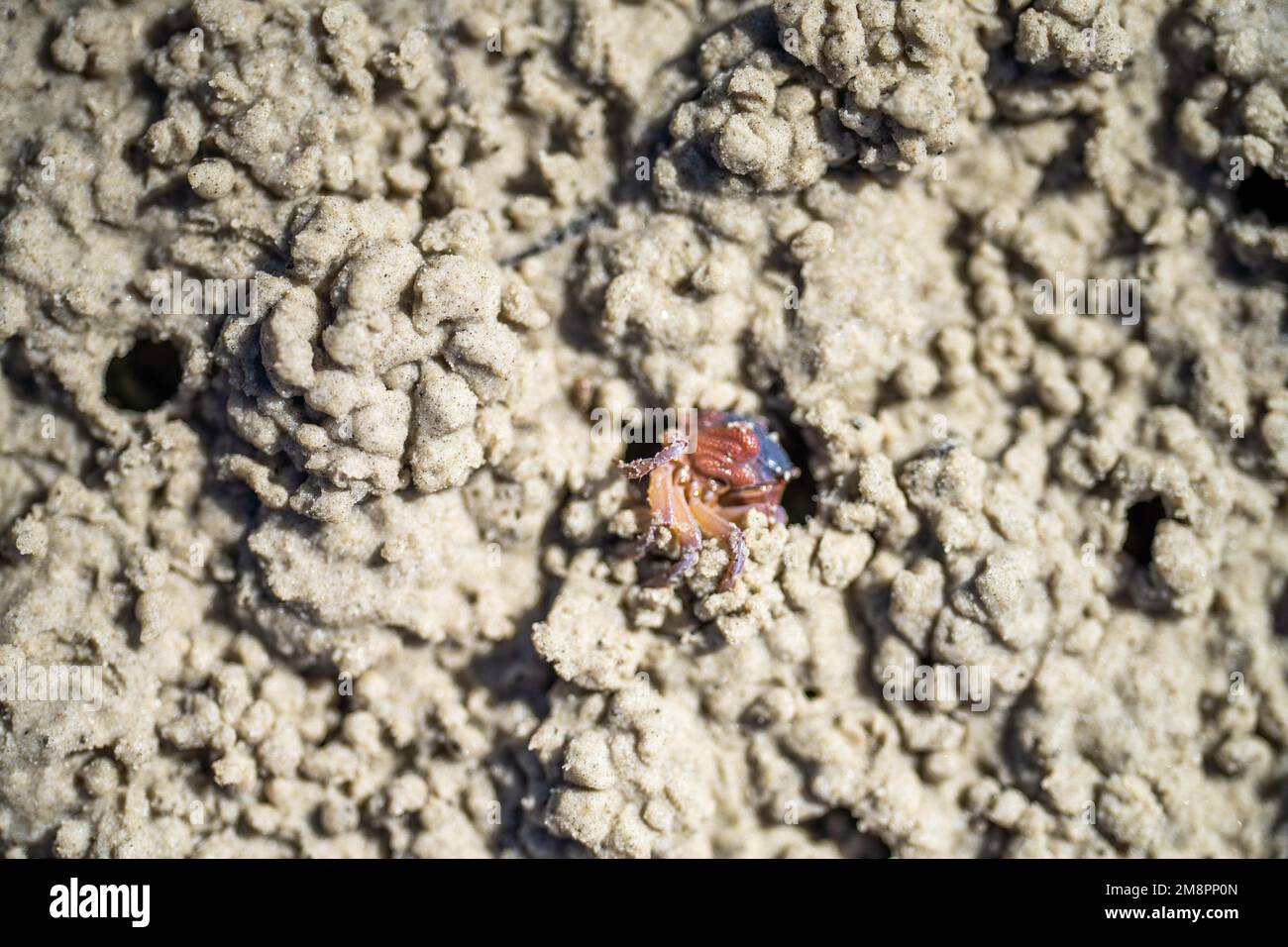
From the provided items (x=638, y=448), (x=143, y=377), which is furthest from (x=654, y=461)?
(x=143, y=377)

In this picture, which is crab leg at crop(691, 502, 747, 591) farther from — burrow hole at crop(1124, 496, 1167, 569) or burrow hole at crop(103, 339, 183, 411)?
burrow hole at crop(103, 339, 183, 411)

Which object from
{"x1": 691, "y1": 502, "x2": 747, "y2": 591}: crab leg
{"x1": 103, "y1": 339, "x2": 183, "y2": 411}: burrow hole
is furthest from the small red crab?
{"x1": 103, "y1": 339, "x2": 183, "y2": 411}: burrow hole

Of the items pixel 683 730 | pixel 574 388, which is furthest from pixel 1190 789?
pixel 574 388

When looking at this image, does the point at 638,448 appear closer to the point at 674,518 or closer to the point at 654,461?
the point at 654,461

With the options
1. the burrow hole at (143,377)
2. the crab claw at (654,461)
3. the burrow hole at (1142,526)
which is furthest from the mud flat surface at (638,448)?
the burrow hole at (143,377)

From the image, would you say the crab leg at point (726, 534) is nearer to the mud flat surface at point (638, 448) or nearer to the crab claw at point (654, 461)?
the mud flat surface at point (638, 448)

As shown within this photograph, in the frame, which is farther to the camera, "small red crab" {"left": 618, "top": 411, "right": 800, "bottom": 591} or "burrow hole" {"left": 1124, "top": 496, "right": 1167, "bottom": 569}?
"burrow hole" {"left": 1124, "top": 496, "right": 1167, "bottom": 569}

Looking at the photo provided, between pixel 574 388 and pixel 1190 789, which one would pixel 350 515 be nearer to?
pixel 574 388
